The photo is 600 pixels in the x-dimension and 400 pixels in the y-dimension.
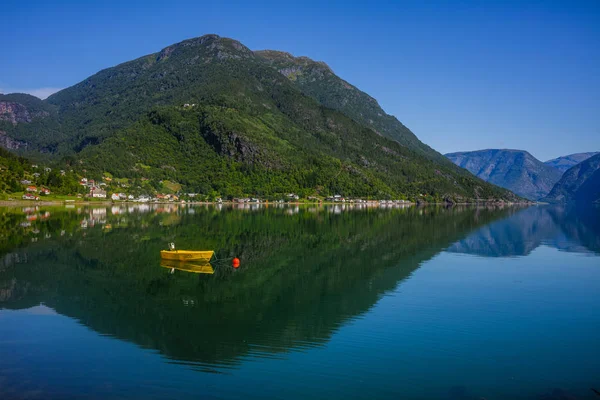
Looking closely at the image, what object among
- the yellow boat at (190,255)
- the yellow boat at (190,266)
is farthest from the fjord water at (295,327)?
the yellow boat at (190,255)

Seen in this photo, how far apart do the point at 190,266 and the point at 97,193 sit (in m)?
155

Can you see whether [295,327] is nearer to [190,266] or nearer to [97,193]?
[190,266]

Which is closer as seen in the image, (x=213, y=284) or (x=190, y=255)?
(x=213, y=284)

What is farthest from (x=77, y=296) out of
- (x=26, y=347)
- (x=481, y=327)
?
(x=481, y=327)

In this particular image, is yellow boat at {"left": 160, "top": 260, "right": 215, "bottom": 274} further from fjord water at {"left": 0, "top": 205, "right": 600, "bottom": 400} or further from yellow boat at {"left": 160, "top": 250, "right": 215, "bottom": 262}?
fjord water at {"left": 0, "top": 205, "right": 600, "bottom": 400}

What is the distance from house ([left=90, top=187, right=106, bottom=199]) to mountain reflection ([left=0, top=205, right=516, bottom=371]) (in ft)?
394

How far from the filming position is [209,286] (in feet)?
103

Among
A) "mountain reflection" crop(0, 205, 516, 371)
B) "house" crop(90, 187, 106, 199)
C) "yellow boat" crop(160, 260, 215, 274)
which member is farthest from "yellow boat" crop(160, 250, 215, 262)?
"house" crop(90, 187, 106, 199)

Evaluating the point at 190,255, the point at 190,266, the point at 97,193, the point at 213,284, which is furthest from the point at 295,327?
the point at 97,193

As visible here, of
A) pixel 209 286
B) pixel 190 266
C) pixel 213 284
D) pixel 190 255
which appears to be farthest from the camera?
pixel 190 255

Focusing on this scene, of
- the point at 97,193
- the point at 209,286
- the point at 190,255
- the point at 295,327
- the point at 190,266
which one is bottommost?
the point at 295,327

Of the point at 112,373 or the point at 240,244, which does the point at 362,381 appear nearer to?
A: the point at 112,373

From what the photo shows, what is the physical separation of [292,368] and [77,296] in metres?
17.0

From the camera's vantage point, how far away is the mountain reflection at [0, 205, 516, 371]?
20953mm
